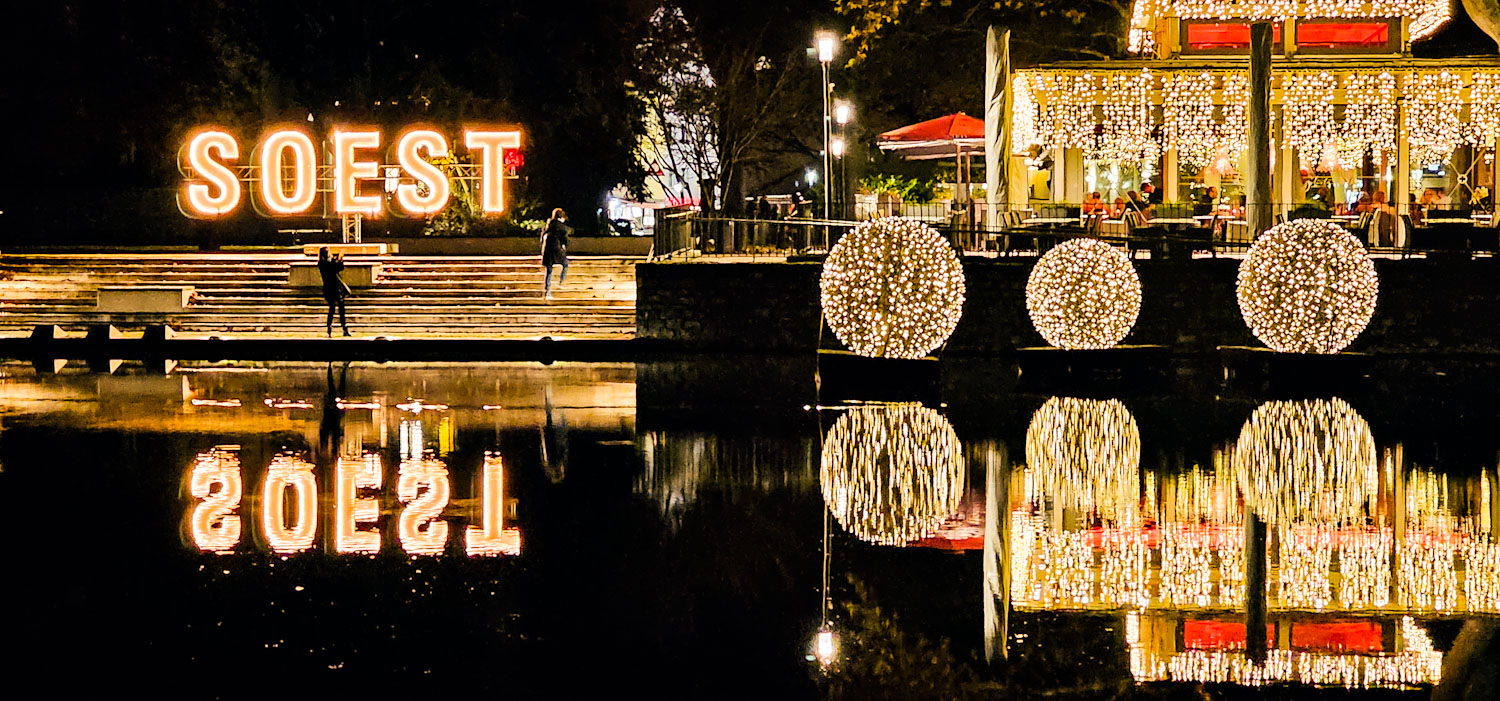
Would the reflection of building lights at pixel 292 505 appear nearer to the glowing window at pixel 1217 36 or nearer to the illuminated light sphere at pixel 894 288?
the illuminated light sphere at pixel 894 288

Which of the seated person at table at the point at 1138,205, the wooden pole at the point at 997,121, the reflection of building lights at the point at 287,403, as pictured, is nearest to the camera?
the reflection of building lights at the point at 287,403

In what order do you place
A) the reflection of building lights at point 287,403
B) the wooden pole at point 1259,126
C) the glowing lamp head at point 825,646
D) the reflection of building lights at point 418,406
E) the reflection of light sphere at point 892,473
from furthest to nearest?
1. the wooden pole at point 1259,126
2. the reflection of building lights at point 287,403
3. the reflection of building lights at point 418,406
4. the reflection of light sphere at point 892,473
5. the glowing lamp head at point 825,646

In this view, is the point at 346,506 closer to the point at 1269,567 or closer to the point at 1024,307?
the point at 1269,567

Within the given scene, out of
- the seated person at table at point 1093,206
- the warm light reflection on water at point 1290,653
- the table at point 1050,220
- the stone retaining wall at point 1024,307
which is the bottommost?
the warm light reflection on water at point 1290,653

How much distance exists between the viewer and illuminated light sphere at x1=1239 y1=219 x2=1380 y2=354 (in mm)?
18719

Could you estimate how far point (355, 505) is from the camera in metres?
11.4

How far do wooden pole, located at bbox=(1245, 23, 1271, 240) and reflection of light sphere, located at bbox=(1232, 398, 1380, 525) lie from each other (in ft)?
21.4

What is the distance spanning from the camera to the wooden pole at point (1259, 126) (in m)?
23.1

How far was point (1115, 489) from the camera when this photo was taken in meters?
12.0

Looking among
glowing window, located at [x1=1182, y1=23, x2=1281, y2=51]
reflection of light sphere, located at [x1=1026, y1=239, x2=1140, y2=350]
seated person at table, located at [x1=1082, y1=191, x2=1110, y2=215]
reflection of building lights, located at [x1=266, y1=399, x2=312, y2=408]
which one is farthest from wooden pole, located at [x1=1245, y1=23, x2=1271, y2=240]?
reflection of building lights, located at [x1=266, y1=399, x2=312, y2=408]

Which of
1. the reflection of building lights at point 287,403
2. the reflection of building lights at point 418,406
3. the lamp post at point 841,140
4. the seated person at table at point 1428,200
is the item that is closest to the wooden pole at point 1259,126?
the seated person at table at point 1428,200

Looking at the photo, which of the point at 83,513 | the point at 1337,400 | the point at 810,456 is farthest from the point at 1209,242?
the point at 83,513

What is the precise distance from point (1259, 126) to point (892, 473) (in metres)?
12.7

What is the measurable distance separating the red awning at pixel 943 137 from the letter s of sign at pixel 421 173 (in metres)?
8.60
